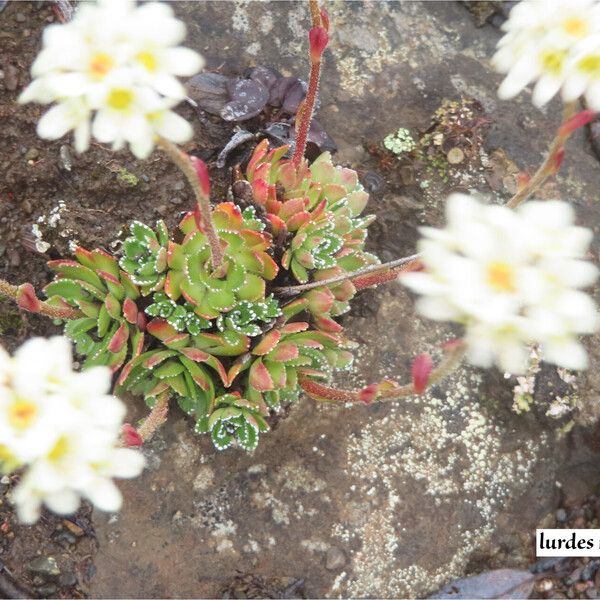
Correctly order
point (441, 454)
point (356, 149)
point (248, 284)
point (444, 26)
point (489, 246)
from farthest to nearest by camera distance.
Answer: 1. point (444, 26)
2. point (356, 149)
3. point (441, 454)
4. point (248, 284)
5. point (489, 246)

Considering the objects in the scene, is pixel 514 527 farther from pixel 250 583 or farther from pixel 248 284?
pixel 248 284

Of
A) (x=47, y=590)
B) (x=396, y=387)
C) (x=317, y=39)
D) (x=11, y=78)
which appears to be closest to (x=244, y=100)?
(x=317, y=39)

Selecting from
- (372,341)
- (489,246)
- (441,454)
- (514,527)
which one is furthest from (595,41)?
(514,527)

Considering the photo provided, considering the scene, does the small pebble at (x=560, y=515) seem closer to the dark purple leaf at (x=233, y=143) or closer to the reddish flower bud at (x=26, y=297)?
the dark purple leaf at (x=233, y=143)

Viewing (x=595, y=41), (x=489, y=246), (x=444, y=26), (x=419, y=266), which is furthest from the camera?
(x=444, y=26)

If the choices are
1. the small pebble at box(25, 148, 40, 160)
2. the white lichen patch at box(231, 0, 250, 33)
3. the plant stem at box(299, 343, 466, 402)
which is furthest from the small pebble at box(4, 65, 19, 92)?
the plant stem at box(299, 343, 466, 402)

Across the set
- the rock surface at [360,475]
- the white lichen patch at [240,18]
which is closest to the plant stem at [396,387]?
the rock surface at [360,475]

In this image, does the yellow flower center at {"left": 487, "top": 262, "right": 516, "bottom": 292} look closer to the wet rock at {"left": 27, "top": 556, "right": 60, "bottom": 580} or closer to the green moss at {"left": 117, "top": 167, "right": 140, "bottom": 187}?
the green moss at {"left": 117, "top": 167, "right": 140, "bottom": 187}

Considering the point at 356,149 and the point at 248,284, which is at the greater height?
the point at 356,149
